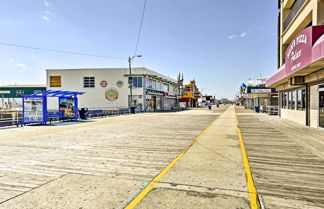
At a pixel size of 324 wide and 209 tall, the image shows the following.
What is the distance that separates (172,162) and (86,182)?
239 centimetres

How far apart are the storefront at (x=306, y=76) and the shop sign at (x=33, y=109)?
19.4 m

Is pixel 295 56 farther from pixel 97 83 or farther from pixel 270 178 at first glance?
pixel 97 83

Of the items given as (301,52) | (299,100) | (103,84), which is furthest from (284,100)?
(103,84)

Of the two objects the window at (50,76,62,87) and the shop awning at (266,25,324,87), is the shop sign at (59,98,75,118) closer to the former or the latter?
the shop awning at (266,25,324,87)

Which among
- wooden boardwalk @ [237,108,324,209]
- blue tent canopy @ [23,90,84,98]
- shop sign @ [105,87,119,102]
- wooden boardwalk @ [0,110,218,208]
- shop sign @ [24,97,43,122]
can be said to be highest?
shop sign @ [105,87,119,102]

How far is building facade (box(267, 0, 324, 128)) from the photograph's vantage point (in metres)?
7.88

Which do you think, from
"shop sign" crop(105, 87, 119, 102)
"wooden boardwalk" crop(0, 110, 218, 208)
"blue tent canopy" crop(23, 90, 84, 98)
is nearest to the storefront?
"wooden boardwalk" crop(0, 110, 218, 208)

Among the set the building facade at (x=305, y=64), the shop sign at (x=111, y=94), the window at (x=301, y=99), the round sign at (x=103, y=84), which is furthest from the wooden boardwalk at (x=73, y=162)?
the round sign at (x=103, y=84)

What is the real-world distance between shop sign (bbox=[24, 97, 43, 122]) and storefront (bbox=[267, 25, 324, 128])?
19427 mm

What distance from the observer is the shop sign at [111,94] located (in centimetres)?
3941

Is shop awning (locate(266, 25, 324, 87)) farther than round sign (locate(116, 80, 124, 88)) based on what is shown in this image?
No

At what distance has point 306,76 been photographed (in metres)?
12.9

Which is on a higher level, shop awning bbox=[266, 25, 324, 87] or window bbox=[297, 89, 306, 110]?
shop awning bbox=[266, 25, 324, 87]

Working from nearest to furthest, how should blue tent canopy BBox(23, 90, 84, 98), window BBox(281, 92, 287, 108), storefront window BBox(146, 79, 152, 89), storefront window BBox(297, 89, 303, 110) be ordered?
storefront window BBox(297, 89, 303, 110), blue tent canopy BBox(23, 90, 84, 98), window BBox(281, 92, 287, 108), storefront window BBox(146, 79, 152, 89)
